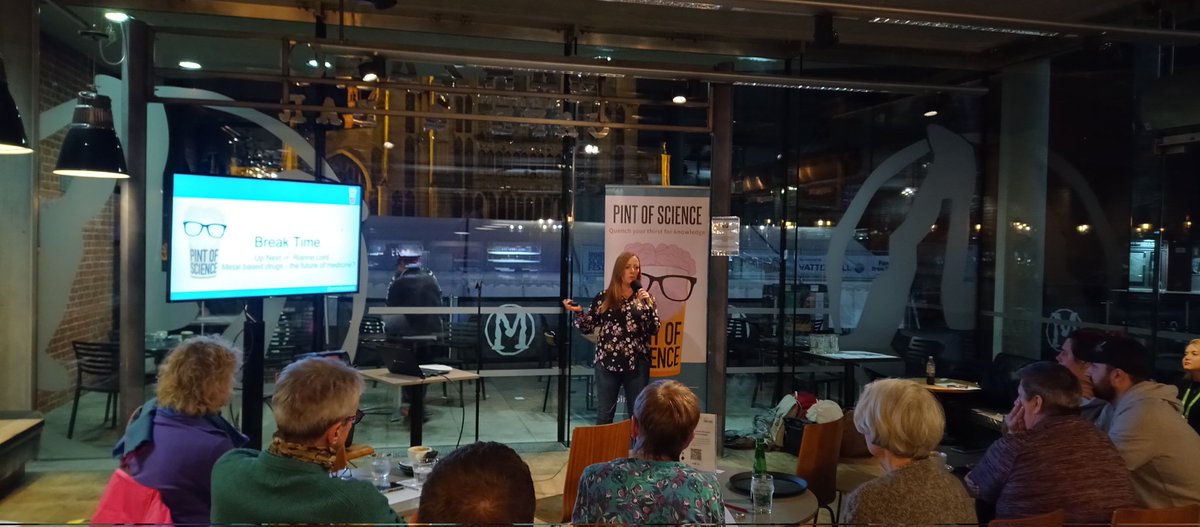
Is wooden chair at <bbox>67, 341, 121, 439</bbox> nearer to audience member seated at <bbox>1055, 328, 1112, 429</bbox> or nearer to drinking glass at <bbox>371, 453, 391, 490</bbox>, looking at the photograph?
drinking glass at <bbox>371, 453, 391, 490</bbox>

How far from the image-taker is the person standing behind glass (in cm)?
554

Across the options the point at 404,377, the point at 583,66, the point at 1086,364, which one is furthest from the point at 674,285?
the point at 1086,364

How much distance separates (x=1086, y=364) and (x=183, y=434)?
11.7 feet

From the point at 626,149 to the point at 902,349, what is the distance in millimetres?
3179

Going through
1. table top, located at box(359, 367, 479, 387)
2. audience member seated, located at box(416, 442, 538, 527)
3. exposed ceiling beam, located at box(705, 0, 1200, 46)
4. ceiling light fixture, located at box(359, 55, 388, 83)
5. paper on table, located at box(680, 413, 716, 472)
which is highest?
exposed ceiling beam, located at box(705, 0, 1200, 46)

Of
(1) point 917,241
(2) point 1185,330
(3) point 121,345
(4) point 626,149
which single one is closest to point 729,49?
(4) point 626,149

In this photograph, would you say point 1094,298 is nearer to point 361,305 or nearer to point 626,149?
Answer: point 626,149

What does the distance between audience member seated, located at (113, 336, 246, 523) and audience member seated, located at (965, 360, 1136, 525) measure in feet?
8.10

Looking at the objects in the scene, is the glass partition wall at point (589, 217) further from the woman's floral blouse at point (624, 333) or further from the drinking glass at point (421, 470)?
the drinking glass at point (421, 470)

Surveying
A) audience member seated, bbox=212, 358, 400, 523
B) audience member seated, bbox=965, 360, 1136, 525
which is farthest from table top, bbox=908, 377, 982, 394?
audience member seated, bbox=212, 358, 400, 523

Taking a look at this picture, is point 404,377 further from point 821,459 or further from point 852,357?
point 852,357

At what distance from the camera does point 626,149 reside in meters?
6.71

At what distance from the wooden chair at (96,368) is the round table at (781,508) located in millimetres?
4695

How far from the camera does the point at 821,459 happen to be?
3520 millimetres
